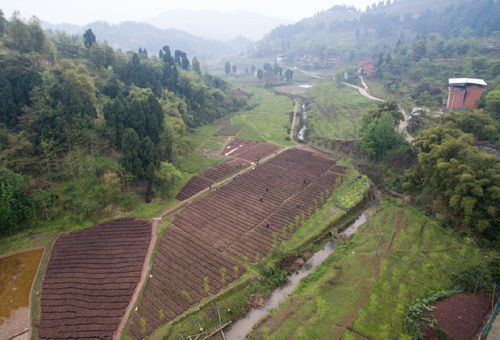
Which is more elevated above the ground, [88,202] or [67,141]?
[67,141]

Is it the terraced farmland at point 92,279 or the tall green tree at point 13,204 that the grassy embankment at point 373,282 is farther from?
the tall green tree at point 13,204

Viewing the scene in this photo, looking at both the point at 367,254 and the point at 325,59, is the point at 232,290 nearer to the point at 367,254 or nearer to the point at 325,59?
the point at 367,254

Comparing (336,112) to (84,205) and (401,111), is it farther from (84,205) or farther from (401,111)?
(84,205)

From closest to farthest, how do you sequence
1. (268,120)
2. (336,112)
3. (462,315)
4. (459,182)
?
(462,315)
(459,182)
(336,112)
(268,120)

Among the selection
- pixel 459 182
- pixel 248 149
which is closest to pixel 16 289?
pixel 248 149

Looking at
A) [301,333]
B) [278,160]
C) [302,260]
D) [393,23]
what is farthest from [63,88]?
[393,23]

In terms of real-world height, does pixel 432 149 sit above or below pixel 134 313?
above

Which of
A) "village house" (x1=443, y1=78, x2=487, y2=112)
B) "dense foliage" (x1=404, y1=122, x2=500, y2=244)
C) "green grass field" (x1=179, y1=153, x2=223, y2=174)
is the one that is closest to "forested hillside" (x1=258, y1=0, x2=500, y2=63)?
"village house" (x1=443, y1=78, x2=487, y2=112)
